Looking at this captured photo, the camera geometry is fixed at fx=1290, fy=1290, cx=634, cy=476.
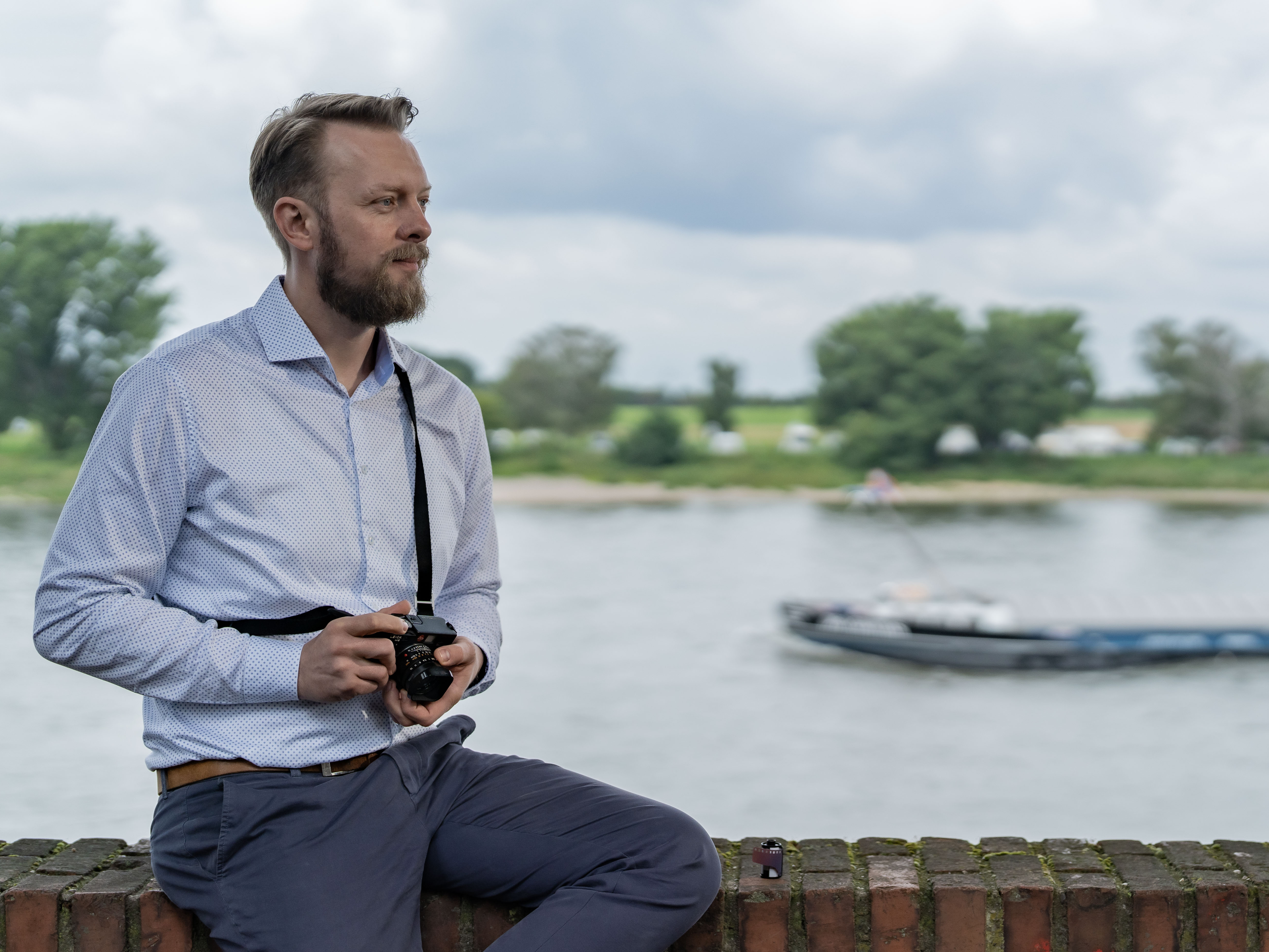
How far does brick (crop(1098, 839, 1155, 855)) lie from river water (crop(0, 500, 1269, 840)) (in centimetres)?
1816

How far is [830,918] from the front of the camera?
136 centimetres

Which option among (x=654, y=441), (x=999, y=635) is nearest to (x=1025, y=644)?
(x=999, y=635)

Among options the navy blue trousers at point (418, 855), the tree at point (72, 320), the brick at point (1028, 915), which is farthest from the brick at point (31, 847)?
the tree at point (72, 320)

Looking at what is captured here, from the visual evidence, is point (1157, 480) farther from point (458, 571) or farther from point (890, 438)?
point (458, 571)

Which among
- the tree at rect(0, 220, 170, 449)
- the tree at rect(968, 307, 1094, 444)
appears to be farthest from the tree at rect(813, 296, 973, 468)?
the tree at rect(0, 220, 170, 449)

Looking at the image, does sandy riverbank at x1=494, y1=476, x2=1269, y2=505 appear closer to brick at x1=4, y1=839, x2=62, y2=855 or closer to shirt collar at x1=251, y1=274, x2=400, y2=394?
brick at x1=4, y1=839, x2=62, y2=855

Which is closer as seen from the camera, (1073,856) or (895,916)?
(895,916)

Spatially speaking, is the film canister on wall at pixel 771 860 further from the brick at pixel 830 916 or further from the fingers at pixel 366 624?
the fingers at pixel 366 624

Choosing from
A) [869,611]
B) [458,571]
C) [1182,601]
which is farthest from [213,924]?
[1182,601]

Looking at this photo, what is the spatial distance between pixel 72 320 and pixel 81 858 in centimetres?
3176

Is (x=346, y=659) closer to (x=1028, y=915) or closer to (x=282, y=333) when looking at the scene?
(x=282, y=333)

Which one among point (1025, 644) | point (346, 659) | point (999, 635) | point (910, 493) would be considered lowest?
point (1025, 644)

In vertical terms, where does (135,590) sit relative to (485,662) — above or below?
above

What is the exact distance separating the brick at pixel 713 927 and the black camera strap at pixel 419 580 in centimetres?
43
